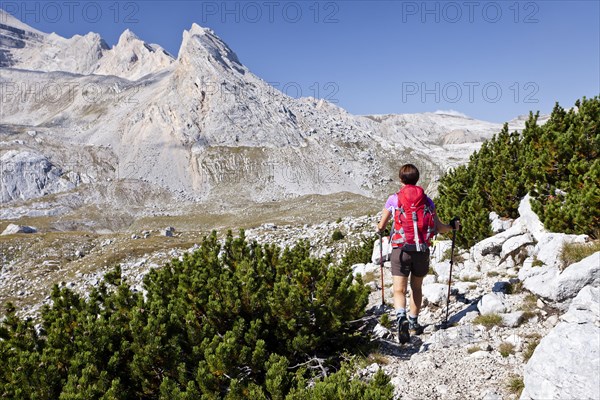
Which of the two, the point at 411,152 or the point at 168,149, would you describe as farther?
the point at 411,152

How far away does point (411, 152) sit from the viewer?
138250 millimetres

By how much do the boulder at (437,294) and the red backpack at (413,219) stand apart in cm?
222

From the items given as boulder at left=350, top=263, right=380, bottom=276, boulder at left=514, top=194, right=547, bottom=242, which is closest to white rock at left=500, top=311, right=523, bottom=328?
boulder at left=514, top=194, right=547, bottom=242

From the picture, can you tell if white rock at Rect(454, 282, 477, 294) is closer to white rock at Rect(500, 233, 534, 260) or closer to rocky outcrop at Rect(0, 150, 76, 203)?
white rock at Rect(500, 233, 534, 260)

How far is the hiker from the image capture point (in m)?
7.12

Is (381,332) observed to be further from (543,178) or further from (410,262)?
(543,178)

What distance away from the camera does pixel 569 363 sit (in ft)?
13.0

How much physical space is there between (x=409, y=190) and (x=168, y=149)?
121m

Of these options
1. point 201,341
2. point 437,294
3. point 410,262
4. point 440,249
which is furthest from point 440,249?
point 201,341

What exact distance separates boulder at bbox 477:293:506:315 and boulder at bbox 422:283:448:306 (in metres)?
0.96

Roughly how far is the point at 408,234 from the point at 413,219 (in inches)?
11.6

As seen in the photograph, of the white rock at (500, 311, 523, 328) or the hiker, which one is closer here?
the white rock at (500, 311, 523, 328)

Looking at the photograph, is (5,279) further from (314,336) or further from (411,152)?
(411,152)

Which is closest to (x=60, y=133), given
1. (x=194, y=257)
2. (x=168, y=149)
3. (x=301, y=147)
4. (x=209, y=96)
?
Answer: (x=168, y=149)
